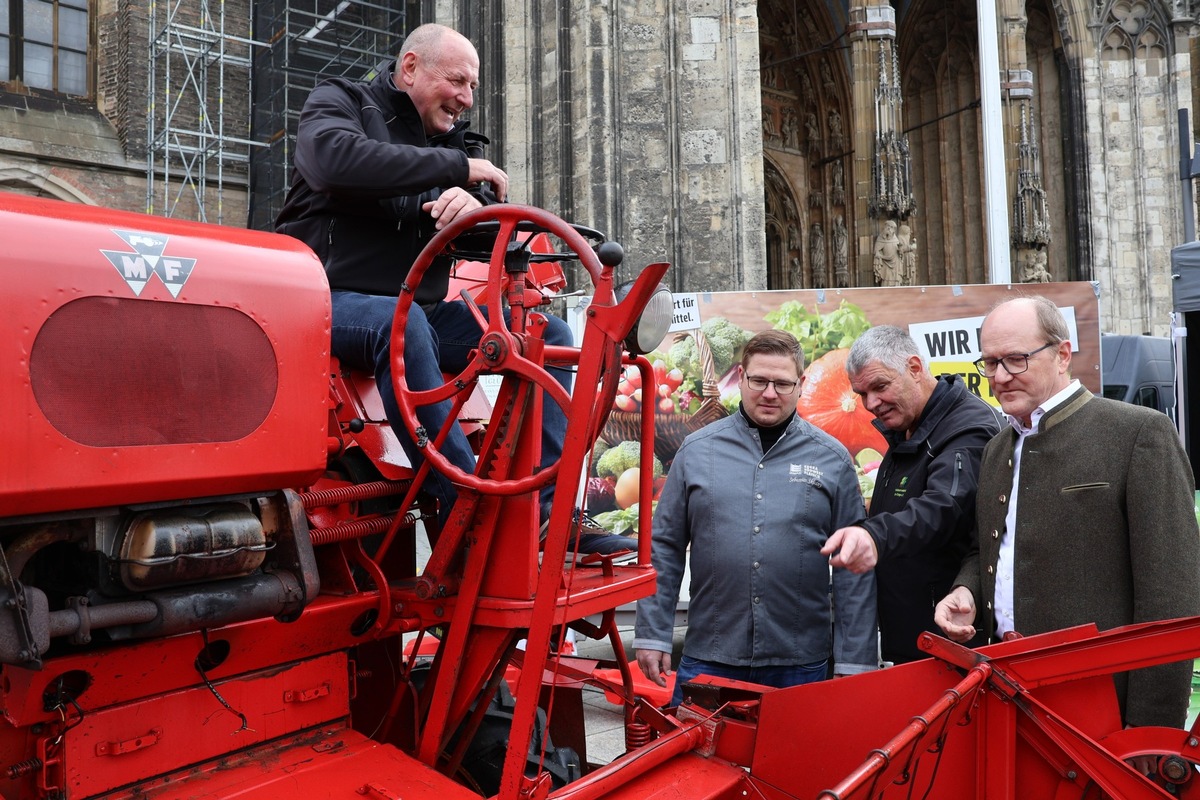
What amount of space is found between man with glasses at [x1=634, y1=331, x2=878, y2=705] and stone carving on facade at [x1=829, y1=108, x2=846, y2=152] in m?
19.6

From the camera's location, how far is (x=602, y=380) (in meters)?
2.17

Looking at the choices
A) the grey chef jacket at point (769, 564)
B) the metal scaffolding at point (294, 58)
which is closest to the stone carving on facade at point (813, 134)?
the metal scaffolding at point (294, 58)

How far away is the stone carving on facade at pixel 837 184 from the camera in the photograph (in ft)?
68.8

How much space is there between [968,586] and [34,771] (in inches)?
93.0

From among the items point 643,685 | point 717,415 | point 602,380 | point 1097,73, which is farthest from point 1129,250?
point 602,380

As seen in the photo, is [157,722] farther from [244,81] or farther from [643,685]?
[244,81]

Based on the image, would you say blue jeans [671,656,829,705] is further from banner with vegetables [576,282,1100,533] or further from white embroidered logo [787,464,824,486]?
banner with vegetables [576,282,1100,533]

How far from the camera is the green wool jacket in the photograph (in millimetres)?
2283

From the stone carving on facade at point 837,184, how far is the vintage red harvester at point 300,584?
19.8 metres

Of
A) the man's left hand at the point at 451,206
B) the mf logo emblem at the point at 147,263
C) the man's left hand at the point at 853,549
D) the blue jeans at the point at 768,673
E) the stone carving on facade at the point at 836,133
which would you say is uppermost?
the stone carving on facade at the point at 836,133

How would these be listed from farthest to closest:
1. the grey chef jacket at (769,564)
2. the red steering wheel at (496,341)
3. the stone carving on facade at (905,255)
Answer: the stone carving on facade at (905,255), the grey chef jacket at (769,564), the red steering wheel at (496,341)

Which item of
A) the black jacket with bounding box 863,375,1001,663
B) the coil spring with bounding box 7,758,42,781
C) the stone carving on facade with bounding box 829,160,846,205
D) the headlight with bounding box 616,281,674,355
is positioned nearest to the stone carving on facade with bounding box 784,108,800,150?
the stone carving on facade with bounding box 829,160,846,205

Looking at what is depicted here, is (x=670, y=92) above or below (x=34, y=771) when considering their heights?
above

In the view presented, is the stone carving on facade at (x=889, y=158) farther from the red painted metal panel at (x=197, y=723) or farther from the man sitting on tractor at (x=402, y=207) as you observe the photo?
the red painted metal panel at (x=197, y=723)
